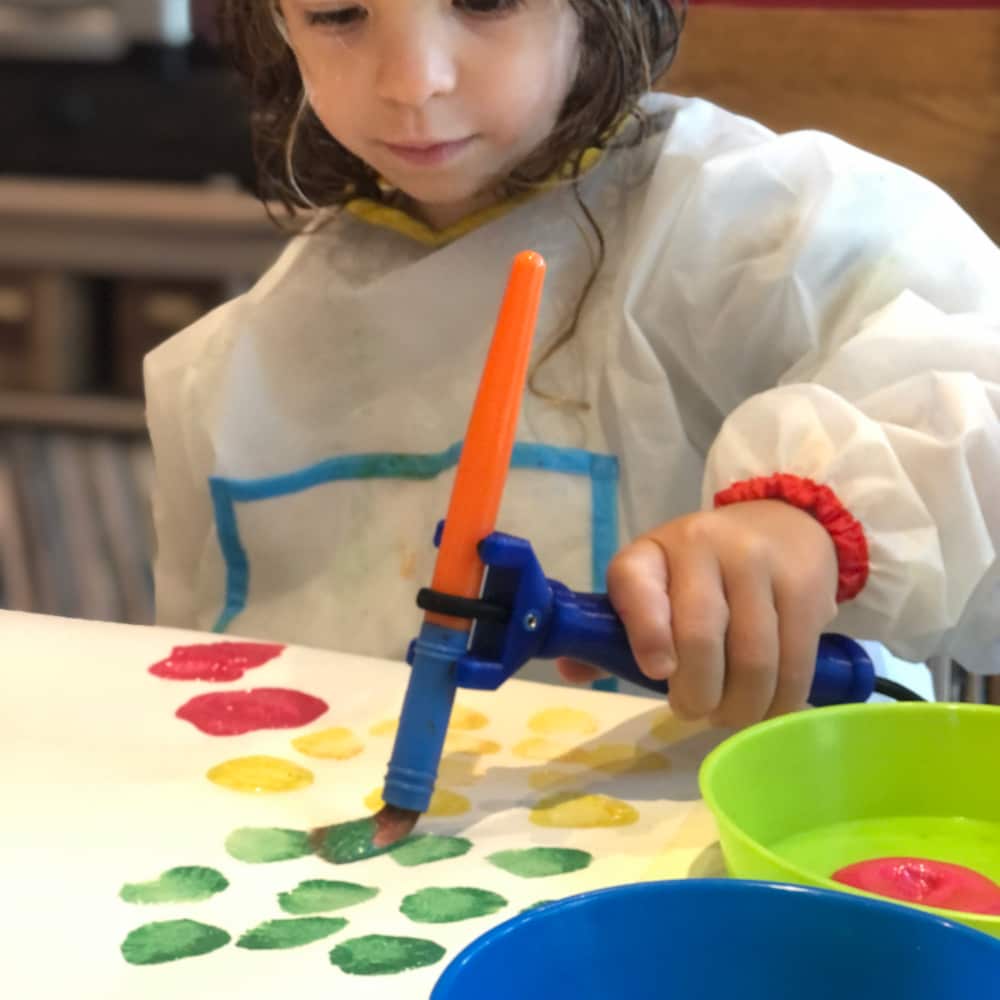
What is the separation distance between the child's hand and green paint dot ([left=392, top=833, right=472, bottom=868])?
0.09 meters

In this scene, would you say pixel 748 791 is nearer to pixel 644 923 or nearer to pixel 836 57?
pixel 644 923

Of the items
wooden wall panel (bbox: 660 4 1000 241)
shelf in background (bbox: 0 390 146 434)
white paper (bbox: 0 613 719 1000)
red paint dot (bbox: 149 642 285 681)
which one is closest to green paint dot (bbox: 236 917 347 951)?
white paper (bbox: 0 613 719 1000)

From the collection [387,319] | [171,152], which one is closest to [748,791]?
[387,319]

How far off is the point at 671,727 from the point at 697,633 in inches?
3.5

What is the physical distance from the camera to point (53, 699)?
1.92 feet

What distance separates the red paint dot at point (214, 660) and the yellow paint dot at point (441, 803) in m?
0.14

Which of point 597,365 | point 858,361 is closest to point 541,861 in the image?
point 858,361

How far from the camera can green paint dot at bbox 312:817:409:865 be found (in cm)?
Answer: 46

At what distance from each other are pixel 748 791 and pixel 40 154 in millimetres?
1839

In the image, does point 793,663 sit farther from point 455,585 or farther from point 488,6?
point 488,6

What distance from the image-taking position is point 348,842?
473 mm

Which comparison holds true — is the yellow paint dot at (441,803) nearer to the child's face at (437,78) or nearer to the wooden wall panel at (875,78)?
the child's face at (437,78)

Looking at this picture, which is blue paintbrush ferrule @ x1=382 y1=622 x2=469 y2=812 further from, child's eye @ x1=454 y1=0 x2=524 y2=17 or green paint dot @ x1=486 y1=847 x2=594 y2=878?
child's eye @ x1=454 y1=0 x2=524 y2=17

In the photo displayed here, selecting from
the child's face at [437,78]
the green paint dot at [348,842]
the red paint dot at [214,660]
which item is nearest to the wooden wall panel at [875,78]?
the child's face at [437,78]
